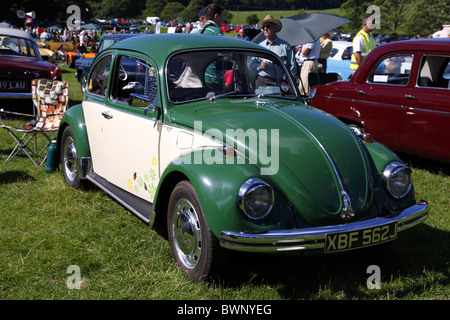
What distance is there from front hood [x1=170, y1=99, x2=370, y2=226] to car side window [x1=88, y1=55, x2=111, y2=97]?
4.76ft

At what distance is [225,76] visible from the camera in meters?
4.42

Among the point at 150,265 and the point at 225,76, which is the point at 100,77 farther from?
the point at 150,265

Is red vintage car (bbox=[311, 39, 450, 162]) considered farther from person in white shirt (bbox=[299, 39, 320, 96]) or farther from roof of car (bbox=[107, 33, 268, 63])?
person in white shirt (bbox=[299, 39, 320, 96])

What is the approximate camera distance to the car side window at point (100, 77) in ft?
16.9

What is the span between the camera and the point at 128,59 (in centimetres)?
477

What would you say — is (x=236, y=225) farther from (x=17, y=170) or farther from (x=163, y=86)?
(x=17, y=170)

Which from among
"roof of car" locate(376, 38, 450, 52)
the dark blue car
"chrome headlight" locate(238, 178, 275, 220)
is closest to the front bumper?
"chrome headlight" locate(238, 178, 275, 220)

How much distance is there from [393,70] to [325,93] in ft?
3.54

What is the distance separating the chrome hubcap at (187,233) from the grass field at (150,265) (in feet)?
0.48

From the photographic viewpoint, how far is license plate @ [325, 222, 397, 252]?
3.06m

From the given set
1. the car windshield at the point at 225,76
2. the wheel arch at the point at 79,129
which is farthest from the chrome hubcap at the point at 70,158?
the car windshield at the point at 225,76

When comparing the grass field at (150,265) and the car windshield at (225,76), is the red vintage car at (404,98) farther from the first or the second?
the car windshield at (225,76)
